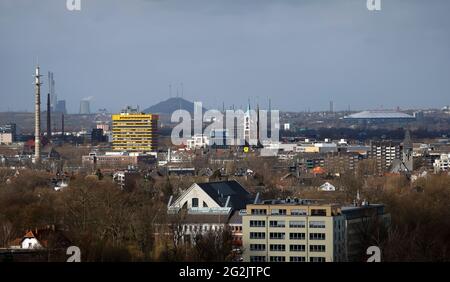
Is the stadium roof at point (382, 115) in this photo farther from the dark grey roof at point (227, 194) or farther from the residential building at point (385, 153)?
the dark grey roof at point (227, 194)

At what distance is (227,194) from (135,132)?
50751mm

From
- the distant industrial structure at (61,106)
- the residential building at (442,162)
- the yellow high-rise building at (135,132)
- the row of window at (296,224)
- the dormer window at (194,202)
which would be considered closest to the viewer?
the row of window at (296,224)

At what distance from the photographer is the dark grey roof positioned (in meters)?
25.8

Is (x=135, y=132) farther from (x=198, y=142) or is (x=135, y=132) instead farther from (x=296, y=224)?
(x=296, y=224)

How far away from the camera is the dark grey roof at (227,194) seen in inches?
1016

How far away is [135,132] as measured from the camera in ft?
253

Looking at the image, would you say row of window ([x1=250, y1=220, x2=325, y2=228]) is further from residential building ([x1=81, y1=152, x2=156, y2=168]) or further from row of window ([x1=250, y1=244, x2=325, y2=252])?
residential building ([x1=81, y1=152, x2=156, y2=168])

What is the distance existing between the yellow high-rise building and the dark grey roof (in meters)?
47.7

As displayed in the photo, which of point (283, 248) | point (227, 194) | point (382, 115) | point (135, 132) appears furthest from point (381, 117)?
point (283, 248)

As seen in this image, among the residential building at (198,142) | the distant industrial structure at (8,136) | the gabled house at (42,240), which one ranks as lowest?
the gabled house at (42,240)

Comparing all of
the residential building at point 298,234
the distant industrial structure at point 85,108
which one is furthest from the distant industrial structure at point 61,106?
the residential building at point 298,234

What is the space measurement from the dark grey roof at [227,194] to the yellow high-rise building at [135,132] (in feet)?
157

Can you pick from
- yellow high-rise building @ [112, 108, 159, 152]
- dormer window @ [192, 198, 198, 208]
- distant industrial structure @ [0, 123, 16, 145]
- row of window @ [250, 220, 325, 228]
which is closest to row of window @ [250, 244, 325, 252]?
row of window @ [250, 220, 325, 228]
